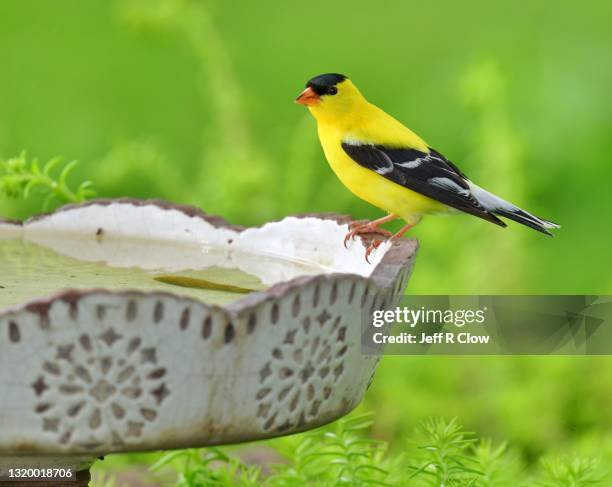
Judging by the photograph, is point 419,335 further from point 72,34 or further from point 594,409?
point 72,34

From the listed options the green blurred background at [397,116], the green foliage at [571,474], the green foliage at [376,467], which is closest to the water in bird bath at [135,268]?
the green foliage at [376,467]

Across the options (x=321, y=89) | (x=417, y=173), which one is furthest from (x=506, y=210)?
Answer: (x=321, y=89)

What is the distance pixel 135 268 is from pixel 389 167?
55cm

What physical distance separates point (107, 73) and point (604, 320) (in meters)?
3.06

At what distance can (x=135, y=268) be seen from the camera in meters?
1.71

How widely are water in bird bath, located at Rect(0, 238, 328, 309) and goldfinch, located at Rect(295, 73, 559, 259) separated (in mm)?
415

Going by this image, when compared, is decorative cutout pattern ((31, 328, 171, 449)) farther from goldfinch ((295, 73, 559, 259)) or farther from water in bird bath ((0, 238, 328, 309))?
goldfinch ((295, 73, 559, 259))

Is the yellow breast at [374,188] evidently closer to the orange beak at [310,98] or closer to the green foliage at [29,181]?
the orange beak at [310,98]

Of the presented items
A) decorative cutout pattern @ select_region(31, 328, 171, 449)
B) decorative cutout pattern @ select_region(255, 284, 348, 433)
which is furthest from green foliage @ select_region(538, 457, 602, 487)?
decorative cutout pattern @ select_region(31, 328, 171, 449)

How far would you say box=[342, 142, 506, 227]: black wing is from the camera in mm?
2088

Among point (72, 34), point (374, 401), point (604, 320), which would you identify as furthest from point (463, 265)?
Result: point (72, 34)

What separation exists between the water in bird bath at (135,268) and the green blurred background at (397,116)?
0.85m

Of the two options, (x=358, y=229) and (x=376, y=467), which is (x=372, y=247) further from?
(x=376, y=467)

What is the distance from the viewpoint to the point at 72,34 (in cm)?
544
